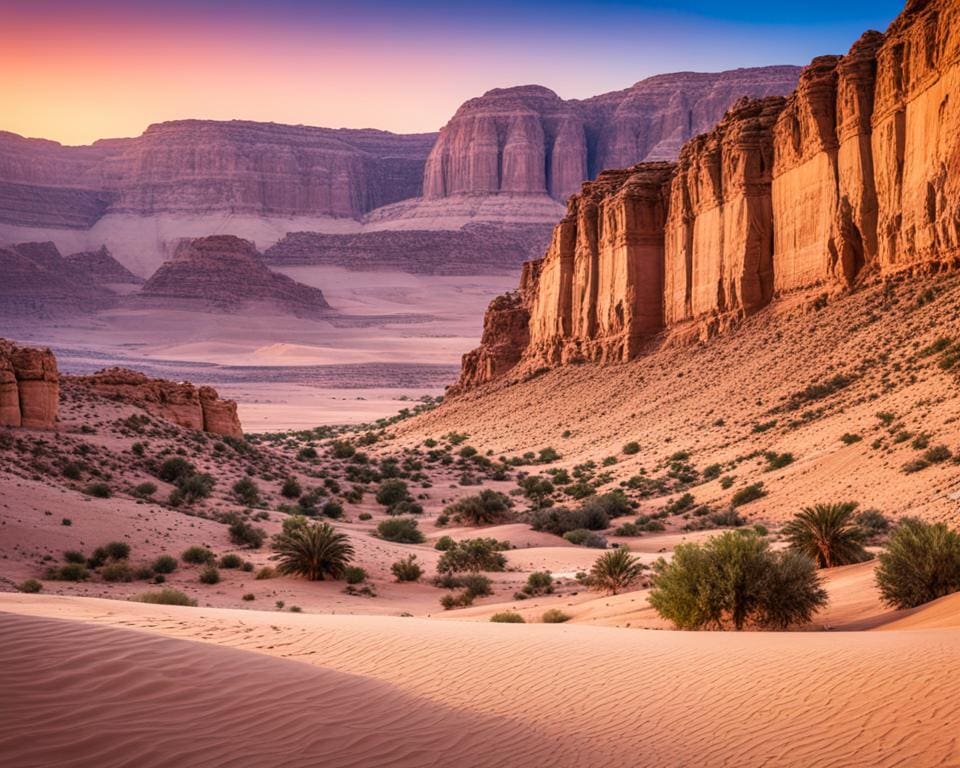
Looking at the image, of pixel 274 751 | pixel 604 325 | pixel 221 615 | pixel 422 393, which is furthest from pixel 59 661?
pixel 422 393

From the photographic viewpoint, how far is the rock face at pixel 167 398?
36.9 metres

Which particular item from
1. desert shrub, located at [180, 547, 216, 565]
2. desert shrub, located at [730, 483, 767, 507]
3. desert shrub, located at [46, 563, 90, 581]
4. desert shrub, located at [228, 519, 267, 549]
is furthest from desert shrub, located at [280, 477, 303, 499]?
desert shrub, located at [730, 483, 767, 507]

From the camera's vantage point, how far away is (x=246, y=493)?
102 ft

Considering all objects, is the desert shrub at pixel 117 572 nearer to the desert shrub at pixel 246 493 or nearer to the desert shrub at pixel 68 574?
the desert shrub at pixel 68 574

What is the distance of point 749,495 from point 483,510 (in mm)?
7842

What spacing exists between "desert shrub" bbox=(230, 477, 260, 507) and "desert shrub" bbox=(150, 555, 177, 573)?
1014cm

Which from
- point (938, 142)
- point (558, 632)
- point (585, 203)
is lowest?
point (558, 632)

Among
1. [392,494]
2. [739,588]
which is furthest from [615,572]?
[392,494]

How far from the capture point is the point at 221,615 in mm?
11930

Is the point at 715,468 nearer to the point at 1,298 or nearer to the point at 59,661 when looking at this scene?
the point at 59,661

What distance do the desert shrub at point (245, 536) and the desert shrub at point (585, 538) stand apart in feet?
26.2

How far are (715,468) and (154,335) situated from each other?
144972 mm

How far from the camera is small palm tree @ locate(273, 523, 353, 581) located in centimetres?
2020

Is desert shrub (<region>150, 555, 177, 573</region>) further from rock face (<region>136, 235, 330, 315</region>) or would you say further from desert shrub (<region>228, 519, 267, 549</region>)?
rock face (<region>136, 235, 330, 315</region>)
